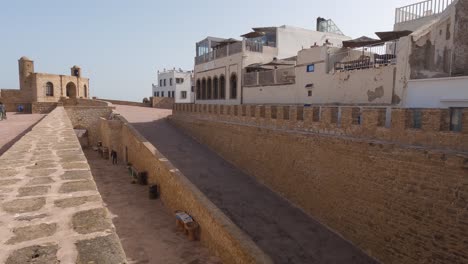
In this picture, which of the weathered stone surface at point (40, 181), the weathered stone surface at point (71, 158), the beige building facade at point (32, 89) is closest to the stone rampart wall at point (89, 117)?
the beige building facade at point (32, 89)

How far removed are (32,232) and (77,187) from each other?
915mm

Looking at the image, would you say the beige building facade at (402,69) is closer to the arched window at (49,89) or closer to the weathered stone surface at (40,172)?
the weathered stone surface at (40,172)

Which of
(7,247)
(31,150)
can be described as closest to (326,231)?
(31,150)

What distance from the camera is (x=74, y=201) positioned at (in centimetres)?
274

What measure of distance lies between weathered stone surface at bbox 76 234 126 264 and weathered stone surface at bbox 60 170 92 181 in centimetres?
152

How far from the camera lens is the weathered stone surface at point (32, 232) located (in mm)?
2117

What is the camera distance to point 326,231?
9.08 m

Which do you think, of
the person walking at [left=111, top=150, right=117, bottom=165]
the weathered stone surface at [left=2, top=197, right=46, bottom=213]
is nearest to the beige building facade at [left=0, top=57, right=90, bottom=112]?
the person walking at [left=111, top=150, right=117, bottom=165]

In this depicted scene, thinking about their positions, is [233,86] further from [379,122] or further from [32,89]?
[32,89]

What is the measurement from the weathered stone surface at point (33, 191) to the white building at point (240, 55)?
16.2 meters

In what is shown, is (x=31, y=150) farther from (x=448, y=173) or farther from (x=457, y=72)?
(x=457, y=72)

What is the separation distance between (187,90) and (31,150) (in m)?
45.8

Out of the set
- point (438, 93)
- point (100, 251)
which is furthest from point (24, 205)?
point (438, 93)

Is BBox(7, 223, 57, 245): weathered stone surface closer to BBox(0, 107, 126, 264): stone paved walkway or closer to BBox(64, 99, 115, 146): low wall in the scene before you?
BBox(0, 107, 126, 264): stone paved walkway
